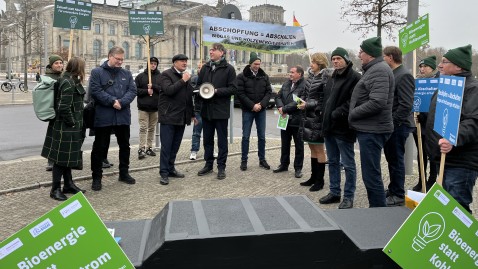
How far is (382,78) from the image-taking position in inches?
200

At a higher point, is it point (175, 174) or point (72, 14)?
point (72, 14)

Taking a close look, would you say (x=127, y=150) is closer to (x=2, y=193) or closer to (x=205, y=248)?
(x=2, y=193)

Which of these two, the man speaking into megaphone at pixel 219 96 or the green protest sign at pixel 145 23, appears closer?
the man speaking into megaphone at pixel 219 96

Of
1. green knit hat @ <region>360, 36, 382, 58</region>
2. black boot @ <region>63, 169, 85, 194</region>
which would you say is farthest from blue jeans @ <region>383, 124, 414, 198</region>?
black boot @ <region>63, 169, 85, 194</region>

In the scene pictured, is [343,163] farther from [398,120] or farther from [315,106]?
[315,106]

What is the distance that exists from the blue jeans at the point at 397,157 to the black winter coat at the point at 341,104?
879 millimetres

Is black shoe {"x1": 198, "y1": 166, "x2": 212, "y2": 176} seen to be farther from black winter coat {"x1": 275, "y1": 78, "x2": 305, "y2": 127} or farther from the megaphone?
black winter coat {"x1": 275, "y1": 78, "x2": 305, "y2": 127}

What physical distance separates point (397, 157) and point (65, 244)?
511cm

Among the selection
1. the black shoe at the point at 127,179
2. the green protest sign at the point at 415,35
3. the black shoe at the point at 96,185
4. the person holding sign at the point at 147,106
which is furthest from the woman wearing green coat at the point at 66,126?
the green protest sign at the point at 415,35

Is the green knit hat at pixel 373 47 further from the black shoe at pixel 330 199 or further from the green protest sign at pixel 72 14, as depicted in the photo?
the green protest sign at pixel 72 14

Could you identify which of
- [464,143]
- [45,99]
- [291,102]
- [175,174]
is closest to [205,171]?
[175,174]

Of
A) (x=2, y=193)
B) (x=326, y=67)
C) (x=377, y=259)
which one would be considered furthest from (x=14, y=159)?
(x=377, y=259)

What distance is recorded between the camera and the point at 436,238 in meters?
2.81

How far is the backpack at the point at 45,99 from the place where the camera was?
6262 millimetres
